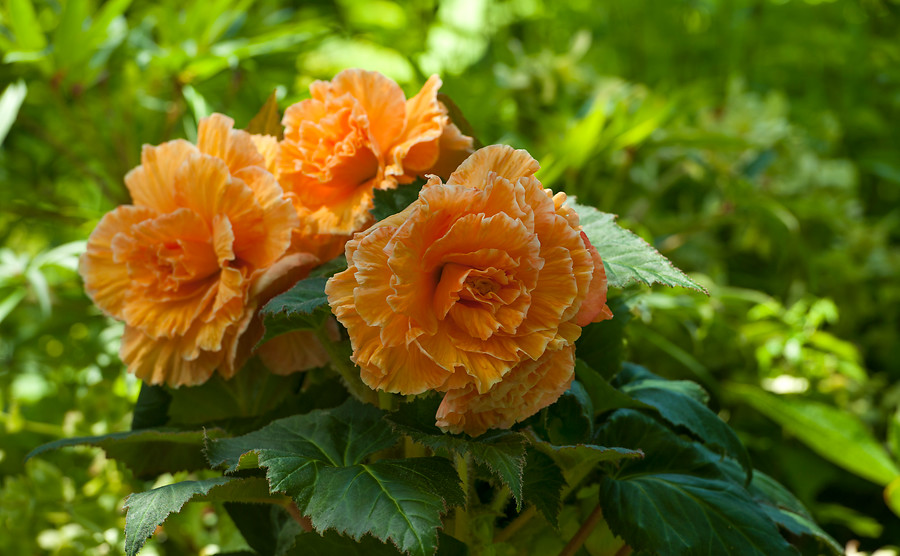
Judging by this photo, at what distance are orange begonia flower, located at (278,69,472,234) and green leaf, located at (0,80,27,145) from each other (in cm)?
52

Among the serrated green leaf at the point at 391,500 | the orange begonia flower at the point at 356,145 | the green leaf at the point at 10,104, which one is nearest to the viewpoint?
the serrated green leaf at the point at 391,500

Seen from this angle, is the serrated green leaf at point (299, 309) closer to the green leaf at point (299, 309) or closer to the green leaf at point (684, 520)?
the green leaf at point (299, 309)

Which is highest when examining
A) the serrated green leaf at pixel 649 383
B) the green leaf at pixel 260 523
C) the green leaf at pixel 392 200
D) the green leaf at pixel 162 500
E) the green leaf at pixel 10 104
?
the green leaf at pixel 392 200

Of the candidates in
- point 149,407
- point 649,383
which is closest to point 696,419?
point 649,383

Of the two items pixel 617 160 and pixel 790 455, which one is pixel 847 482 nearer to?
pixel 790 455

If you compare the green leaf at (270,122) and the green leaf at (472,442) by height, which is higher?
the green leaf at (270,122)

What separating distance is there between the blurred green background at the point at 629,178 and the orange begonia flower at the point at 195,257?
10.0 inches

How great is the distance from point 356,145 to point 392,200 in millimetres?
53

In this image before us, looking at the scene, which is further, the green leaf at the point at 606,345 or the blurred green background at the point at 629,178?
the blurred green background at the point at 629,178

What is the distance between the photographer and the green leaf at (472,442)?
0.36m

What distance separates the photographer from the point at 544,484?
16.4 inches

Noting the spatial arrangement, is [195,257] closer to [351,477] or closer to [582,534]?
[351,477]

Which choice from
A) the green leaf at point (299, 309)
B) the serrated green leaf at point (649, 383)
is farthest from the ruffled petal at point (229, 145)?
the serrated green leaf at point (649, 383)

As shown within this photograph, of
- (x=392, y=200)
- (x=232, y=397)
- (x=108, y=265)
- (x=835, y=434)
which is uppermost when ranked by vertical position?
(x=392, y=200)
